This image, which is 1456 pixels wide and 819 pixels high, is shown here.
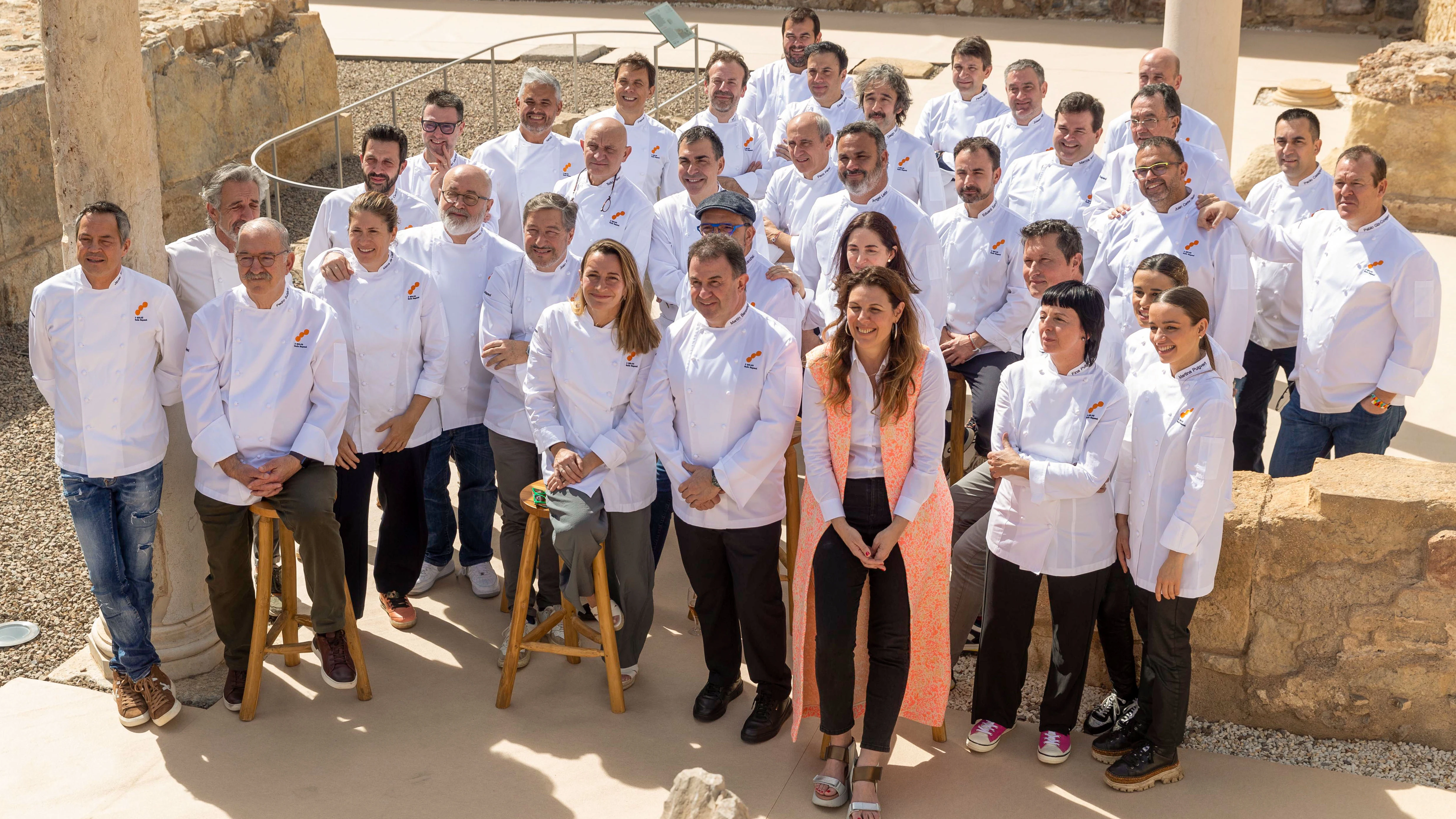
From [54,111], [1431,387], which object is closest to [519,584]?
[54,111]

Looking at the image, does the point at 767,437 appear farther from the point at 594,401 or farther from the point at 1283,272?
the point at 1283,272

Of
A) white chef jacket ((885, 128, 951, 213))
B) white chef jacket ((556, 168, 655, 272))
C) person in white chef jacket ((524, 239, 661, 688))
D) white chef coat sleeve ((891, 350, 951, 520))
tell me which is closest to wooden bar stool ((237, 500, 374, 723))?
person in white chef jacket ((524, 239, 661, 688))

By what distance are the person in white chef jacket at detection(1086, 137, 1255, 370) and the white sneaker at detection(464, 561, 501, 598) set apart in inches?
115

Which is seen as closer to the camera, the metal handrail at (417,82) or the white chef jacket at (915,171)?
the white chef jacket at (915,171)

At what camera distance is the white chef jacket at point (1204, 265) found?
5625 mm

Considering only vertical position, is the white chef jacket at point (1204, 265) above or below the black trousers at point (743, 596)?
above

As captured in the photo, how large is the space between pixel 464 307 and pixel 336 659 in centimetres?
156

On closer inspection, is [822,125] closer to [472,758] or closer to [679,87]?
[472,758]

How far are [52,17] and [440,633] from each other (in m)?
2.77

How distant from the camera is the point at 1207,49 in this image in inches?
331

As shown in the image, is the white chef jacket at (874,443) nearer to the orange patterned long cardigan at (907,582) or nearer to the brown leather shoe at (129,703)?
the orange patterned long cardigan at (907,582)

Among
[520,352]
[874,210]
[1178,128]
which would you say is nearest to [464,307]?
[520,352]

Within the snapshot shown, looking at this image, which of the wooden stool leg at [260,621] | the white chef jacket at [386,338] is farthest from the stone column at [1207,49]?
the wooden stool leg at [260,621]

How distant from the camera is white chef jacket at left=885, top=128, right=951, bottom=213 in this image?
23.5ft
